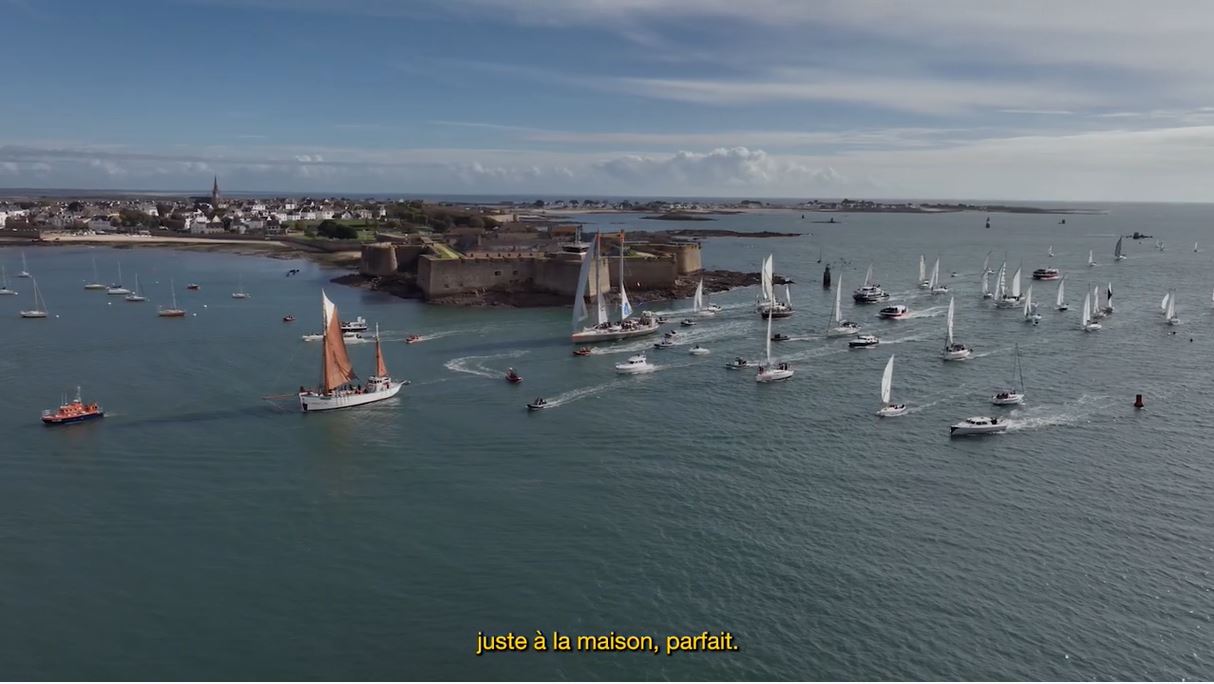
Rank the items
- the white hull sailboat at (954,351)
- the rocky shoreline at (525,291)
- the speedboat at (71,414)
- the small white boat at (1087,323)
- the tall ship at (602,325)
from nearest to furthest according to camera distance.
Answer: the speedboat at (71,414), the white hull sailboat at (954,351), the tall ship at (602,325), the small white boat at (1087,323), the rocky shoreline at (525,291)

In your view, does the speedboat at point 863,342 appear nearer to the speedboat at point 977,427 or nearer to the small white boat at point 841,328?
the small white boat at point 841,328

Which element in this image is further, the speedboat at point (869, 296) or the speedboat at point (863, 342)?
the speedboat at point (869, 296)

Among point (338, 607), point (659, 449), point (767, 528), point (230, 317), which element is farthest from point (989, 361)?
point (230, 317)

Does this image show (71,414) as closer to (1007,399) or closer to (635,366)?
(635,366)

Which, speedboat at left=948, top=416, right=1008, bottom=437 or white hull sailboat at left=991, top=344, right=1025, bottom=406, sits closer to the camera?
speedboat at left=948, top=416, right=1008, bottom=437

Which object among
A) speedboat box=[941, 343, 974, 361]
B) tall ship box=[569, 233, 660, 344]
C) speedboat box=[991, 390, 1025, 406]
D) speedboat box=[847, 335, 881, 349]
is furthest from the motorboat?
speedboat box=[991, 390, 1025, 406]

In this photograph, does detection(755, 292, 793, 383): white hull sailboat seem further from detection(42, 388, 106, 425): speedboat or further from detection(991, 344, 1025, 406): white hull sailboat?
detection(42, 388, 106, 425): speedboat

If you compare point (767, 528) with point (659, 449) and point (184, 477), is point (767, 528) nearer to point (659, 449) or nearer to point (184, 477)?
point (659, 449)

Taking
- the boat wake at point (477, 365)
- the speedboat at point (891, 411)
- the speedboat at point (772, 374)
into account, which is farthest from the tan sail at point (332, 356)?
the speedboat at point (891, 411)
